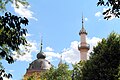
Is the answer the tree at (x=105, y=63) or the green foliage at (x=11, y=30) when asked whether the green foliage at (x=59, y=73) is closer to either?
the tree at (x=105, y=63)

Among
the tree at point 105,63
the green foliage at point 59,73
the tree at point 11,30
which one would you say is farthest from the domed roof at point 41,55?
the tree at point 11,30

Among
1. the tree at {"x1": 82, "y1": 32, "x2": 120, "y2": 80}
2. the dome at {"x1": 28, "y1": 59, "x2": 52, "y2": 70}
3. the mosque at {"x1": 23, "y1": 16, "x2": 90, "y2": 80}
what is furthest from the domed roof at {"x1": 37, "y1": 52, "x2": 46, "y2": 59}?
the tree at {"x1": 82, "y1": 32, "x2": 120, "y2": 80}

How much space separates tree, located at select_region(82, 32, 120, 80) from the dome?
53.7m

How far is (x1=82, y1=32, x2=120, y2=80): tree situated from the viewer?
31.8 metres

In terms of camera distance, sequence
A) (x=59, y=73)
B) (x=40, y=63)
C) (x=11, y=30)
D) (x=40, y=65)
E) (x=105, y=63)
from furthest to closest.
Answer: (x=40, y=63)
(x=40, y=65)
(x=59, y=73)
(x=105, y=63)
(x=11, y=30)

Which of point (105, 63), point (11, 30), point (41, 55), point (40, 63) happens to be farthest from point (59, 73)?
point (41, 55)

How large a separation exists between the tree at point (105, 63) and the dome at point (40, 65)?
53732 millimetres

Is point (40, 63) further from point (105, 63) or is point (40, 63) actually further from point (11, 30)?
point (11, 30)

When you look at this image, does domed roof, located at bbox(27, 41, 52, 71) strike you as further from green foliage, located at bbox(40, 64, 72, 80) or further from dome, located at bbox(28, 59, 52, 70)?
green foliage, located at bbox(40, 64, 72, 80)

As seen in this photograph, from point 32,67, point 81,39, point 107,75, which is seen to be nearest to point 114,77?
point 107,75

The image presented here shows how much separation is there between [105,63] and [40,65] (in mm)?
56499

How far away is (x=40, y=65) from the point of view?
8800cm

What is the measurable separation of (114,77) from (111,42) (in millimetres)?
4642

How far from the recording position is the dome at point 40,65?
87688 mm
